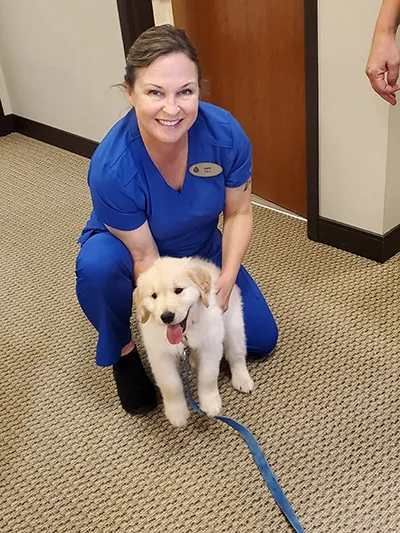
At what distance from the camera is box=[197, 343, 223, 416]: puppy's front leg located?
1414mm

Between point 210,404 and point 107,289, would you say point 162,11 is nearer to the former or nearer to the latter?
point 107,289

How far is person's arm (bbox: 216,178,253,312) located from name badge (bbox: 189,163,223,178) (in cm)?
7

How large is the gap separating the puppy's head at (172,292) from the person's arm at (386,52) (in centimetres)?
66

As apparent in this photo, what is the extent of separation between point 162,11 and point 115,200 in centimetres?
164

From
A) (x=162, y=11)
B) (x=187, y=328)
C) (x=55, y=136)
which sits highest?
(x=162, y=11)

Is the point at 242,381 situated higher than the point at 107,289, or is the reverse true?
the point at 107,289

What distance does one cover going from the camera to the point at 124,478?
137cm

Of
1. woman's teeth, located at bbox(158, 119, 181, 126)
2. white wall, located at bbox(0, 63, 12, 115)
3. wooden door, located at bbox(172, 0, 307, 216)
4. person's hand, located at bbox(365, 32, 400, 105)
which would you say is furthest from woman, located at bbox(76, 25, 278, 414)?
white wall, located at bbox(0, 63, 12, 115)

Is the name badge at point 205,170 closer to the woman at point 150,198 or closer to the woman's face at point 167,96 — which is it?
the woman at point 150,198

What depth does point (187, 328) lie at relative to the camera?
1.37 metres

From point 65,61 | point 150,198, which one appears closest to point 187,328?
point 150,198

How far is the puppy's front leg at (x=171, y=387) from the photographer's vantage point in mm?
1401

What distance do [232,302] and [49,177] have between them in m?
1.84

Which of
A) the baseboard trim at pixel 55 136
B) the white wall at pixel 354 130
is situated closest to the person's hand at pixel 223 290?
the white wall at pixel 354 130
